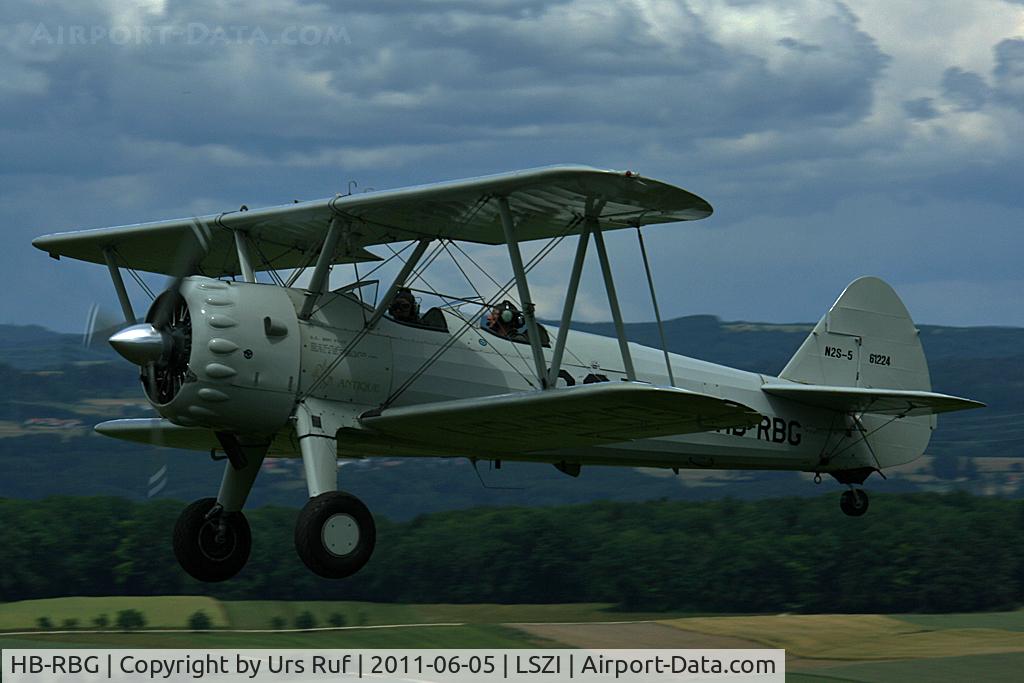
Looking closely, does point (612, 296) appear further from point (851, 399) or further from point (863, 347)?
point (863, 347)

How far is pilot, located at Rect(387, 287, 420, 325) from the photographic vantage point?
12.2m

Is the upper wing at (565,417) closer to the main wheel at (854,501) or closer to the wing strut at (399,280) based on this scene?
the wing strut at (399,280)

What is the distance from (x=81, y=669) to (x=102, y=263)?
2875 centimetres

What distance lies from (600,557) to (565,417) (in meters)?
48.9

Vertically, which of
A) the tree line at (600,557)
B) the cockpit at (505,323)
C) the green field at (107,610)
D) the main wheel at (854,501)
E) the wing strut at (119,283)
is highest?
the wing strut at (119,283)

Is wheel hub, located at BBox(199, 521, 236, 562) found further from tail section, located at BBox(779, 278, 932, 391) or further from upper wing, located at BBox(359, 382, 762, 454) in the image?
tail section, located at BBox(779, 278, 932, 391)

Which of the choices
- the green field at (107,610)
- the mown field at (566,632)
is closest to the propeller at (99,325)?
the mown field at (566,632)

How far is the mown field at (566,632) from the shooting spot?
123ft

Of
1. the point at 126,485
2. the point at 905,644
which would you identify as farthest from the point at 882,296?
the point at 126,485

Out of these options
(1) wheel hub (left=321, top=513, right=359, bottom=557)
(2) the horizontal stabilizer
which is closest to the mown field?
(2) the horizontal stabilizer

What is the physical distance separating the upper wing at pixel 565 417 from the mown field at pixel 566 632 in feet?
78.4

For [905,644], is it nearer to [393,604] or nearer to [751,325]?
[393,604]

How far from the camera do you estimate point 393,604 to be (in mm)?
55438
